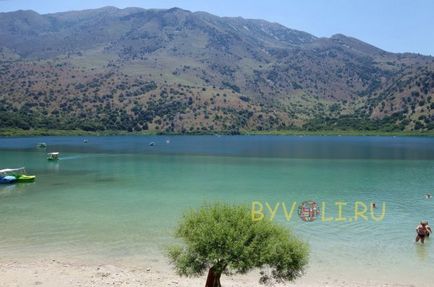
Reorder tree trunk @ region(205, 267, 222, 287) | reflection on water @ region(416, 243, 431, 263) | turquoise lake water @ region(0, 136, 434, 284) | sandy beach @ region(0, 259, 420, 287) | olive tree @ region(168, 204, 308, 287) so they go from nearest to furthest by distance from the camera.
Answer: olive tree @ region(168, 204, 308, 287), tree trunk @ region(205, 267, 222, 287), sandy beach @ region(0, 259, 420, 287), reflection on water @ region(416, 243, 431, 263), turquoise lake water @ region(0, 136, 434, 284)

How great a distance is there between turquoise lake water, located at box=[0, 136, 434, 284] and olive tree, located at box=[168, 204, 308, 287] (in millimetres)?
9623

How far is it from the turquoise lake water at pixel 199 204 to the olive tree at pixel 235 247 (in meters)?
9.62

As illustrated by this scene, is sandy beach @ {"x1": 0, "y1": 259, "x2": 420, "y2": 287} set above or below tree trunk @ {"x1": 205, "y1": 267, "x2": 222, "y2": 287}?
below

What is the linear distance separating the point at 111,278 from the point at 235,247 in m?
10.7

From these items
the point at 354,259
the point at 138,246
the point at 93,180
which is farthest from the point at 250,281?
the point at 93,180

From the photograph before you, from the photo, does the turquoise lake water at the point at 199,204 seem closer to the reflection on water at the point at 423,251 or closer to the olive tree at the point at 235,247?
the reflection on water at the point at 423,251

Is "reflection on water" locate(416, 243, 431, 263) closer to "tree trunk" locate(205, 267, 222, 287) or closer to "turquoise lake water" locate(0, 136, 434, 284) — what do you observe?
"turquoise lake water" locate(0, 136, 434, 284)

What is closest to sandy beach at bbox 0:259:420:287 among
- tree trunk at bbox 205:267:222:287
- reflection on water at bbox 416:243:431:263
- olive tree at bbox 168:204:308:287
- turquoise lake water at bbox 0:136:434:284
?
turquoise lake water at bbox 0:136:434:284

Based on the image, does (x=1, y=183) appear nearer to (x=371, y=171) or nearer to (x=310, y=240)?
(x=310, y=240)

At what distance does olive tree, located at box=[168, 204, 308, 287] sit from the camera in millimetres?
20875

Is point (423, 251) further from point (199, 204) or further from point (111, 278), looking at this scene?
point (199, 204)

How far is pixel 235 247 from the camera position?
2066 centimetres

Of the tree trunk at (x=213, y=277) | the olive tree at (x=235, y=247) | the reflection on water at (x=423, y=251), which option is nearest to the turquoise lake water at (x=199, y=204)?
the reflection on water at (x=423, y=251)

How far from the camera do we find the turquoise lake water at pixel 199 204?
34.0 metres
